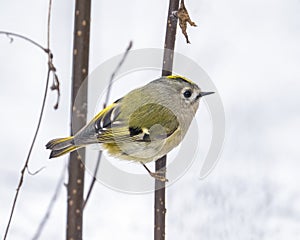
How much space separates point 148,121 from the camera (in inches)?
16.9

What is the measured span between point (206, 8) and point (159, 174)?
78 centimetres

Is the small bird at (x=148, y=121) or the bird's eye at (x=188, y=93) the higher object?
the bird's eye at (x=188, y=93)

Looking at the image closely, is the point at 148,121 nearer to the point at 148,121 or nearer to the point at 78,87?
the point at 148,121

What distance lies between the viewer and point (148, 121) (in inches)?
16.9

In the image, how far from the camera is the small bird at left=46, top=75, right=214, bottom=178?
40 centimetres

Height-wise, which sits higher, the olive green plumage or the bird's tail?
the olive green plumage

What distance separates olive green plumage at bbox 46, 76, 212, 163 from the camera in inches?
15.7

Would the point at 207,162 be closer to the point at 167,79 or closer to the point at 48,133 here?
the point at 167,79

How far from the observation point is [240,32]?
1.16 meters

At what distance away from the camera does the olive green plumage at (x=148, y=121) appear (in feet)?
1.31

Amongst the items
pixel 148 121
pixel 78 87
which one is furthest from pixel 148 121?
pixel 78 87

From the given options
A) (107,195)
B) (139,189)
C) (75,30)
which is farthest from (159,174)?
(107,195)

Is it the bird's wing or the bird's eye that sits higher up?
the bird's eye

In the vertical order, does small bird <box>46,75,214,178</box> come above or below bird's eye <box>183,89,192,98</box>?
below
